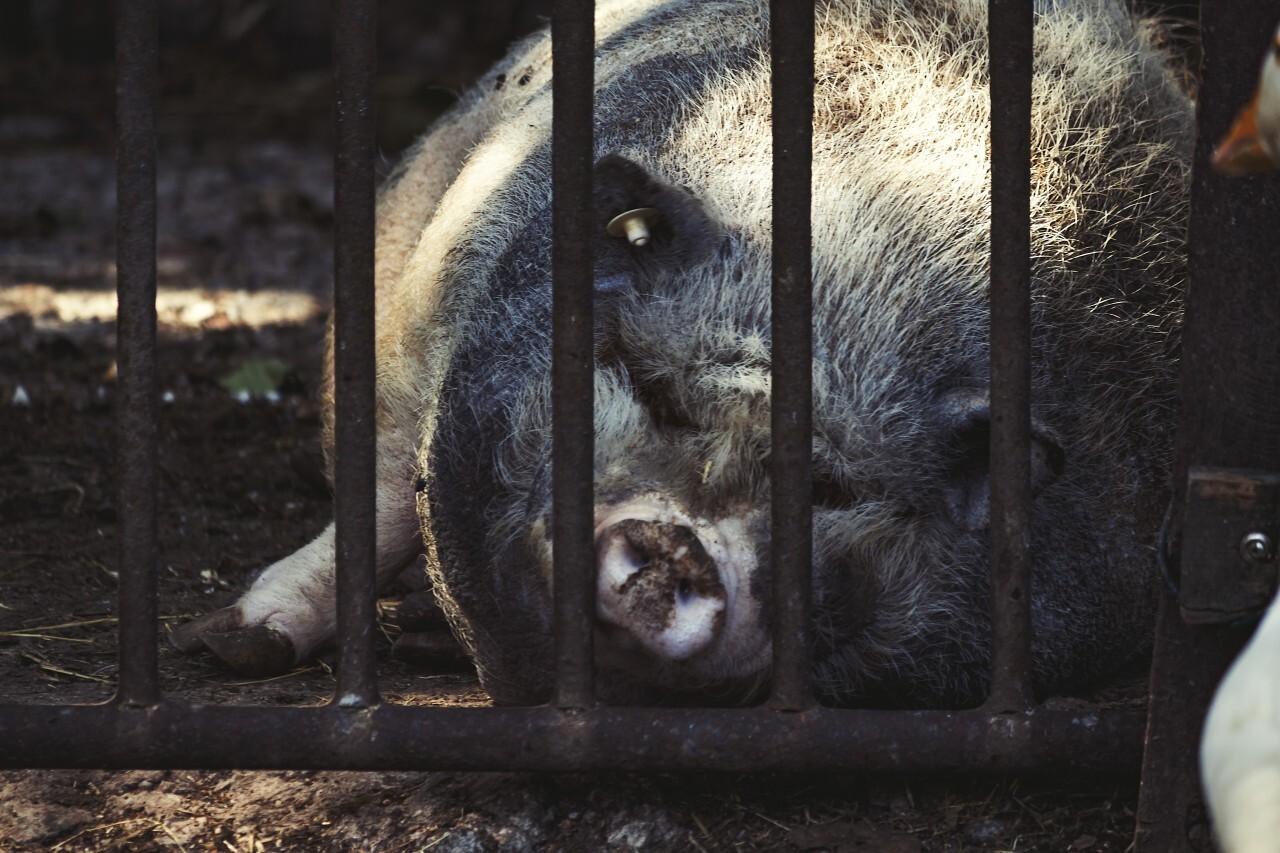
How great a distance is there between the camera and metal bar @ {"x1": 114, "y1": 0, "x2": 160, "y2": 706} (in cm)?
207

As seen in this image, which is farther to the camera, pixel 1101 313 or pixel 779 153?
pixel 1101 313

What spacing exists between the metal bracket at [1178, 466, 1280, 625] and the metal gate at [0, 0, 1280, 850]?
0.14 m

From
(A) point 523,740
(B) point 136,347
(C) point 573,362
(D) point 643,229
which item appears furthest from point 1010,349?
(B) point 136,347

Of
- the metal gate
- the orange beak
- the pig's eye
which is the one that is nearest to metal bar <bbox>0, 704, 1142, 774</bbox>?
the metal gate

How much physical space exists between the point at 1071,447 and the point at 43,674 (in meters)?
1.90

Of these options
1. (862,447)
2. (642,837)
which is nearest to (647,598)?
(642,837)

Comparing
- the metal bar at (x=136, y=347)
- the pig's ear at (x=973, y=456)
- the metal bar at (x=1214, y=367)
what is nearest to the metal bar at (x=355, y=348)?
the metal bar at (x=136, y=347)

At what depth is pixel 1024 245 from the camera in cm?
208

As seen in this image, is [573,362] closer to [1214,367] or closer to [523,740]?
[523,740]

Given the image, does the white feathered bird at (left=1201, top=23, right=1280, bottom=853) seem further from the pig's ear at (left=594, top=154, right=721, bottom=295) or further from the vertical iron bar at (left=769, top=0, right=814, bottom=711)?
the pig's ear at (left=594, top=154, right=721, bottom=295)

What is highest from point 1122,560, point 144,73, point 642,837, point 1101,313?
point 144,73

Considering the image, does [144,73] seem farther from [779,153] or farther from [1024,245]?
[1024,245]

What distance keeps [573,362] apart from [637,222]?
57cm

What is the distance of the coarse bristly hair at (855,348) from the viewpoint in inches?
97.0
